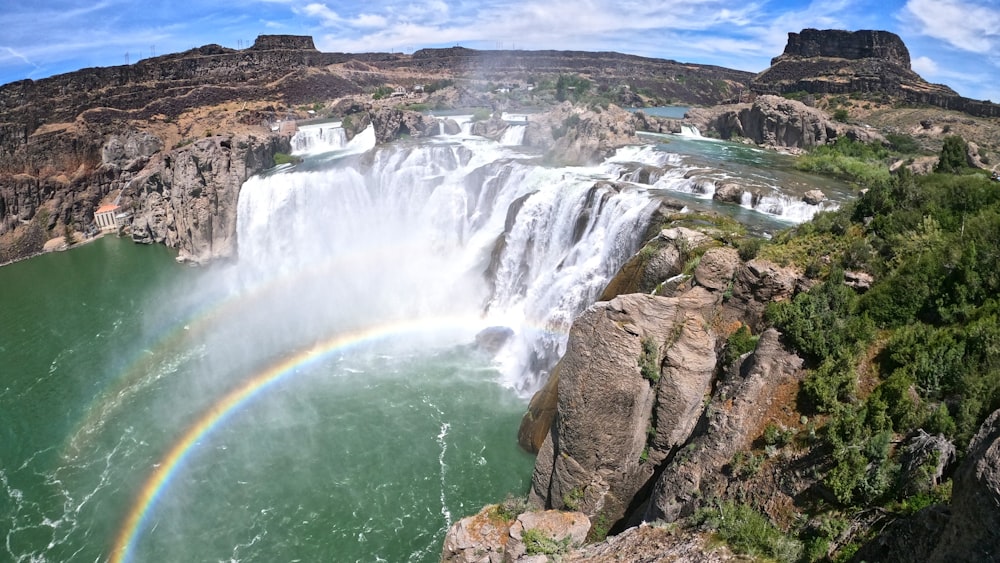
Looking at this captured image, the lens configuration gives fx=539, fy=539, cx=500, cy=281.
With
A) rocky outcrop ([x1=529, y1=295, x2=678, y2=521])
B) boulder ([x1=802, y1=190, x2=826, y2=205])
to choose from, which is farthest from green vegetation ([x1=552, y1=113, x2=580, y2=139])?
rocky outcrop ([x1=529, y1=295, x2=678, y2=521])

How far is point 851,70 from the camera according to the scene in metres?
82.7

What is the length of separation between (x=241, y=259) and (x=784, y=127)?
47.7m

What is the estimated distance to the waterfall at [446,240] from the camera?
69.4 feet

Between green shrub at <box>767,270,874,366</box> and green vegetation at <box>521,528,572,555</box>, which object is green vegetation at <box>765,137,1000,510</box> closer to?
green shrub at <box>767,270,874,366</box>

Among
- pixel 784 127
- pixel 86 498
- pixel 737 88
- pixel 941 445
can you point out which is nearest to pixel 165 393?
pixel 86 498

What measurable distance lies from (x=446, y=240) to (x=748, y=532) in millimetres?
25351

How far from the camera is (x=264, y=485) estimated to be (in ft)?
52.8

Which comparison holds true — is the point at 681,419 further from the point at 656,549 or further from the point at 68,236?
the point at 68,236

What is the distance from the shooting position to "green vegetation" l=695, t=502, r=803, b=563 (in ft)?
22.3

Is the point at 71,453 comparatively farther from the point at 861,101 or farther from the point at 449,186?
the point at 861,101

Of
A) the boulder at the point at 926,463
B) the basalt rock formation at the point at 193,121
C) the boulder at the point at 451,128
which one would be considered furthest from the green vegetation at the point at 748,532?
the boulder at the point at 451,128

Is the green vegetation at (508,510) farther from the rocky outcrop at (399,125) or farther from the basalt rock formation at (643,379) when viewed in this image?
the rocky outcrop at (399,125)

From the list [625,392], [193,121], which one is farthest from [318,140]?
[625,392]

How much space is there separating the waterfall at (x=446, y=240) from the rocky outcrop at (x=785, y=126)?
92.4 ft
